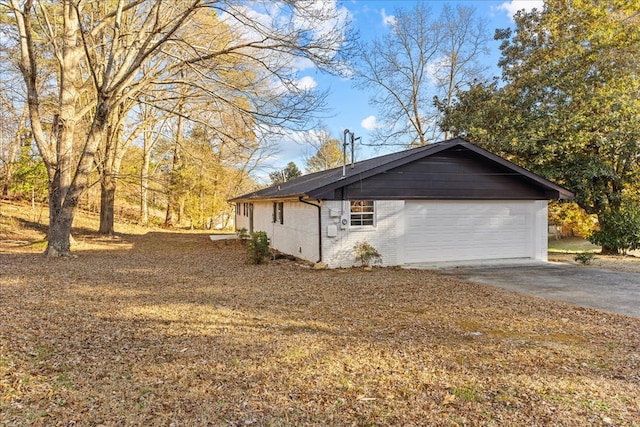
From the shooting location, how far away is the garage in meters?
11.9

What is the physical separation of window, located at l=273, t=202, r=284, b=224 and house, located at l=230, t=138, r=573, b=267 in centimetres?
101

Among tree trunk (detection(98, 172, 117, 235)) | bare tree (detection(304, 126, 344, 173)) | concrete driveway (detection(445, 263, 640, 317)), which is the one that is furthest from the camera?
bare tree (detection(304, 126, 344, 173))

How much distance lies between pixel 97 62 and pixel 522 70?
1682 centimetres

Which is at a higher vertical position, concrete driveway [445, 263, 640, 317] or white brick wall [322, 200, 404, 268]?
white brick wall [322, 200, 404, 268]

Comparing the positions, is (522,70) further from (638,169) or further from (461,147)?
(461,147)

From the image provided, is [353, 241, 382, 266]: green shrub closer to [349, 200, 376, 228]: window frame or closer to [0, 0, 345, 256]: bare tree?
[349, 200, 376, 228]: window frame

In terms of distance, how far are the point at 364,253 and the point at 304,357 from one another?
22.4ft

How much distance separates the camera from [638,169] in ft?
46.6

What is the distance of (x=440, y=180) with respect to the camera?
38.7ft

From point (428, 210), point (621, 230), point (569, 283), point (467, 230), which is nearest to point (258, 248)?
point (428, 210)

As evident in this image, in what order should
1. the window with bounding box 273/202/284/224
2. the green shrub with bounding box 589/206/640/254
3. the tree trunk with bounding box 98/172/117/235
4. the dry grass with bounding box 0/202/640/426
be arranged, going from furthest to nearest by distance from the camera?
1. the tree trunk with bounding box 98/172/117/235
2. the window with bounding box 273/202/284/224
3. the green shrub with bounding box 589/206/640/254
4. the dry grass with bounding box 0/202/640/426

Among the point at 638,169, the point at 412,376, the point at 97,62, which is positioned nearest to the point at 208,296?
the point at 412,376

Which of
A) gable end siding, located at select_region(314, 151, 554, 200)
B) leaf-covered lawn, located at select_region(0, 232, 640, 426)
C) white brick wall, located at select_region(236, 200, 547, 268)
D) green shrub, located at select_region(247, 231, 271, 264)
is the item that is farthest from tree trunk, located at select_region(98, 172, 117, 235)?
gable end siding, located at select_region(314, 151, 554, 200)

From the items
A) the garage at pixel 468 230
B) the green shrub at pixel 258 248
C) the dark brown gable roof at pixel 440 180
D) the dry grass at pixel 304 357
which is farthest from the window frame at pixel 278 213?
the dry grass at pixel 304 357
